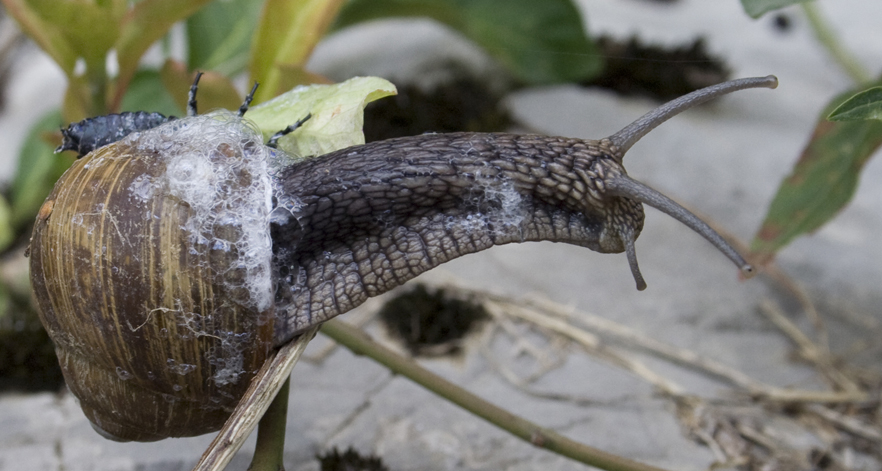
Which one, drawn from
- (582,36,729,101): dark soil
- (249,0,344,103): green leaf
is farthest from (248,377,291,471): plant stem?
(582,36,729,101): dark soil

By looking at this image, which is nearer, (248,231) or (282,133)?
(248,231)

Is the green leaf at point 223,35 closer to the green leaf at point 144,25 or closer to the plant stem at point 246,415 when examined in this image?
the green leaf at point 144,25

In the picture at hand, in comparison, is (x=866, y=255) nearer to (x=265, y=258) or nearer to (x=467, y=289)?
(x=467, y=289)

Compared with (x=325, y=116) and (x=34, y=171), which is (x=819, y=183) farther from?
(x=34, y=171)

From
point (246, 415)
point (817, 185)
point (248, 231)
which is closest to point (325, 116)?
point (248, 231)

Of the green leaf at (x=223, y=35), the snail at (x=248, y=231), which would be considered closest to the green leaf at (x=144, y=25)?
the green leaf at (x=223, y=35)

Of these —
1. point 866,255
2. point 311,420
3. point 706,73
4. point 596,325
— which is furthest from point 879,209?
point 311,420
